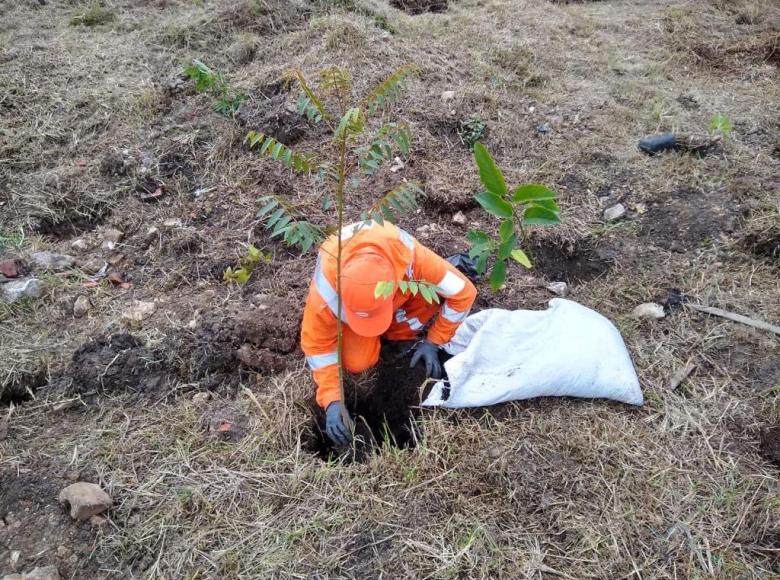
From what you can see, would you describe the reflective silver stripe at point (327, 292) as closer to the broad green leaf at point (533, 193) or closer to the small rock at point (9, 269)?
the broad green leaf at point (533, 193)

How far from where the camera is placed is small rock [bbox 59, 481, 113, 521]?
184 cm

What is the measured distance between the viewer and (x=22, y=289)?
2699 mm

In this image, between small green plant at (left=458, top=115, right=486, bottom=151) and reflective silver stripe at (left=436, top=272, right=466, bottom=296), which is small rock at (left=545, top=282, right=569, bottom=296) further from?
small green plant at (left=458, top=115, right=486, bottom=151)

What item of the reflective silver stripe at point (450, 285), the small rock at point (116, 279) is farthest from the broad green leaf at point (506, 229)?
the small rock at point (116, 279)

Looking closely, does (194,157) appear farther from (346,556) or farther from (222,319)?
(346,556)

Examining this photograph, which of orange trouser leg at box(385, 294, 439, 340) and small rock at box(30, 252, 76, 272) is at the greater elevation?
→ small rock at box(30, 252, 76, 272)

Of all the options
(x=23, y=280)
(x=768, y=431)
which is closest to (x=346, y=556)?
(x=768, y=431)

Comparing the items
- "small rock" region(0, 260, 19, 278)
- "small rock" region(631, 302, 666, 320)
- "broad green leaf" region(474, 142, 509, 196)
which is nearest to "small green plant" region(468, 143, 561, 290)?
"broad green leaf" region(474, 142, 509, 196)

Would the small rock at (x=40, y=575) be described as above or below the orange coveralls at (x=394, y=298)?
below

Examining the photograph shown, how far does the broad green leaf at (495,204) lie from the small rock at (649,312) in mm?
903

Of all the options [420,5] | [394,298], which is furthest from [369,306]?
[420,5]

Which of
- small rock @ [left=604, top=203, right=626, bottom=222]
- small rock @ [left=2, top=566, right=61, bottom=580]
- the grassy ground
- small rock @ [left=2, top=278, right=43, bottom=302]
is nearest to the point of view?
small rock @ [left=2, top=566, right=61, bottom=580]

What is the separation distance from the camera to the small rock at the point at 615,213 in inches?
119

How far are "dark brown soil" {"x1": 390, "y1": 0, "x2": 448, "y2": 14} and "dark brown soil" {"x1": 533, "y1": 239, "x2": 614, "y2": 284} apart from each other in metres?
3.53
